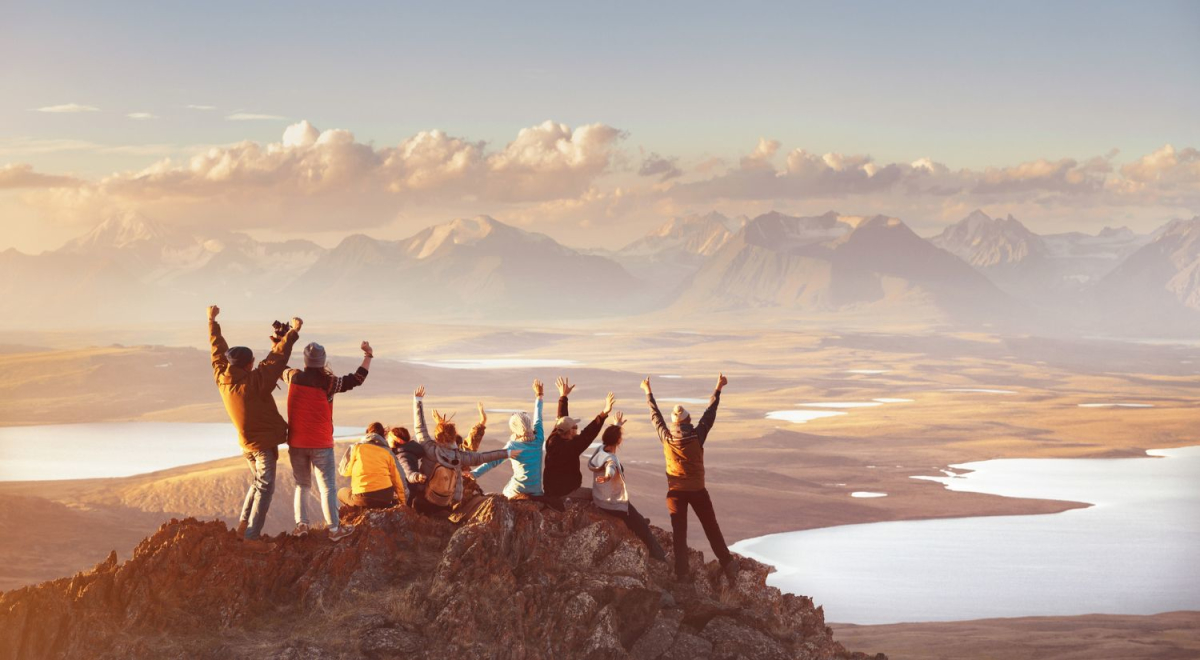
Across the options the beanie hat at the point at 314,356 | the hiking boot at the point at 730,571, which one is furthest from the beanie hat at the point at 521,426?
the hiking boot at the point at 730,571

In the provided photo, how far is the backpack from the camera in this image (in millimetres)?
17266

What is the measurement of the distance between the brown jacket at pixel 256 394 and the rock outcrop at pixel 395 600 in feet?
4.86

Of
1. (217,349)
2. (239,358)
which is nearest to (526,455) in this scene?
(239,358)

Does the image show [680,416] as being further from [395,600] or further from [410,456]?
[395,600]

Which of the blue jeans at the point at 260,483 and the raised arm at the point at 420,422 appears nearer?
the blue jeans at the point at 260,483

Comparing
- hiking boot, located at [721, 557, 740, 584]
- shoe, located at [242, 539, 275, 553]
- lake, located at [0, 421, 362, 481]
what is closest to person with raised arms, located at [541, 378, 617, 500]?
hiking boot, located at [721, 557, 740, 584]

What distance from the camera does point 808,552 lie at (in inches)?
3627

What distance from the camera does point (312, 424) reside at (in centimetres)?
1636

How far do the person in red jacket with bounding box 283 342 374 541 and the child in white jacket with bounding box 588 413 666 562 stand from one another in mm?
3421

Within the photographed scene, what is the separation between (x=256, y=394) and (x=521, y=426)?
3.57 meters

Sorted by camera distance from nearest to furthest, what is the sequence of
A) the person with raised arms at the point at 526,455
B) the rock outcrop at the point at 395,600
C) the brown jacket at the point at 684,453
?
1. the rock outcrop at the point at 395,600
2. the person with raised arms at the point at 526,455
3. the brown jacket at the point at 684,453

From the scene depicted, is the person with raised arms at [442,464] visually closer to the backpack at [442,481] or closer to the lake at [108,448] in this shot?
the backpack at [442,481]

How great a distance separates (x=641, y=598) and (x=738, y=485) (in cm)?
9733

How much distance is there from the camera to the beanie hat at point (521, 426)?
1736 cm
